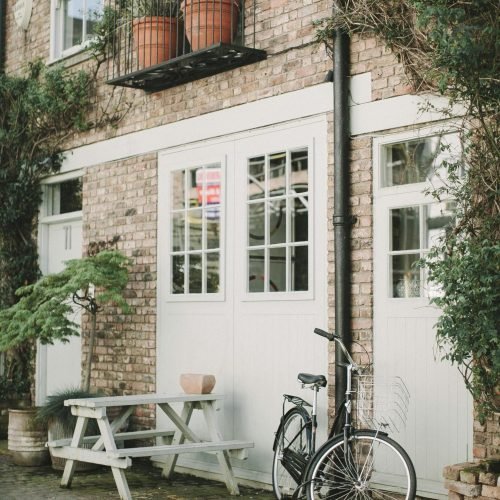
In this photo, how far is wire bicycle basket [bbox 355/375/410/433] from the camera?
22.3 feet

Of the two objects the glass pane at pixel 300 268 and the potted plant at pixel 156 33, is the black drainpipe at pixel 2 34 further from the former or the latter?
the glass pane at pixel 300 268

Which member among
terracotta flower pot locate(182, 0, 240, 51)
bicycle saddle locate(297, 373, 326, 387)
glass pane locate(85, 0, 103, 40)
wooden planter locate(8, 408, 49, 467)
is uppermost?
glass pane locate(85, 0, 103, 40)

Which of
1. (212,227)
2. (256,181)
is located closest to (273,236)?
(256,181)

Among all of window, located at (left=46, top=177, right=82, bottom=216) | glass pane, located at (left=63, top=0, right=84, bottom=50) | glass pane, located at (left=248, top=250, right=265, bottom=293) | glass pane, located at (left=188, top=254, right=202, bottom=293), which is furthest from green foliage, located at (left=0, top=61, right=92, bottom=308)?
glass pane, located at (left=248, top=250, right=265, bottom=293)

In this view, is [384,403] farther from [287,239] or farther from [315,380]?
[287,239]

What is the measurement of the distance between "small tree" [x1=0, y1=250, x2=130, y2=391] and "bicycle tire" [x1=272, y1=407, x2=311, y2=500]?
2424mm

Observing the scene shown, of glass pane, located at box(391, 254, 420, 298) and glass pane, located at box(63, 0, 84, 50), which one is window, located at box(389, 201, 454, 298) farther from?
glass pane, located at box(63, 0, 84, 50)

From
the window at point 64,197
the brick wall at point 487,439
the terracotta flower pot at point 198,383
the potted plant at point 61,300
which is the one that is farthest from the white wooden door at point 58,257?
the brick wall at point 487,439

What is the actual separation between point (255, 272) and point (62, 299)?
1933mm

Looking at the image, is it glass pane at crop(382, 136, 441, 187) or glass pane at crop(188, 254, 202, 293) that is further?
glass pane at crop(188, 254, 202, 293)

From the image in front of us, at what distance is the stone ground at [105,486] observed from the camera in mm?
7781

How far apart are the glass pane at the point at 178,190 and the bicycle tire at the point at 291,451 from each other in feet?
8.80

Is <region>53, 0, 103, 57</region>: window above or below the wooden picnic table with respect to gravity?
above

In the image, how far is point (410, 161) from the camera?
7.48 m
